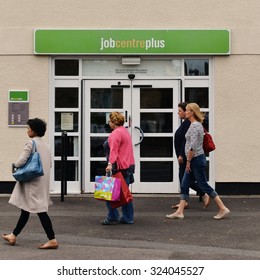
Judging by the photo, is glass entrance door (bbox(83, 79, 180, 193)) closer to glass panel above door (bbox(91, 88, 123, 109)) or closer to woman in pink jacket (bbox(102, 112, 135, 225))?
glass panel above door (bbox(91, 88, 123, 109))

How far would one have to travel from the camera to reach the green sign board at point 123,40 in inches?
553

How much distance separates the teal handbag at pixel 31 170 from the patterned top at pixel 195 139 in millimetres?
3020

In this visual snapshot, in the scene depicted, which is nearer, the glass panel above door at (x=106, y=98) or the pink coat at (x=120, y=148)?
the pink coat at (x=120, y=148)

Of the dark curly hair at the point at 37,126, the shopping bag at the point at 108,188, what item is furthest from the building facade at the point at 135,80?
the dark curly hair at the point at 37,126

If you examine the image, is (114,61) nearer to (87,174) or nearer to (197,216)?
(87,174)

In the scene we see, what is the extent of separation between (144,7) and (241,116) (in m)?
2.93

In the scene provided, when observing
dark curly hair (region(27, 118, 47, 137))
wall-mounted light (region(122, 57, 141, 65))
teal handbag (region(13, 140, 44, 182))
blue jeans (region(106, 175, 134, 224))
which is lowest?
blue jeans (region(106, 175, 134, 224))

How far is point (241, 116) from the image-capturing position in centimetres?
1409

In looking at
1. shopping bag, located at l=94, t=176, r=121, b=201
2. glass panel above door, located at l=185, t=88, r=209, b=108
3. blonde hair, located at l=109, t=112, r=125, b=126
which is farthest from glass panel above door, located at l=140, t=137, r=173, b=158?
shopping bag, located at l=94, t=176, r=121, b=201

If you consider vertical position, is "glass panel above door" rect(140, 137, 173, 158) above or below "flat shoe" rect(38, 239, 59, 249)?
above

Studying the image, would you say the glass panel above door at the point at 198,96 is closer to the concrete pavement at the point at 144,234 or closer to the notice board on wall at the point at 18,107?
the concrete pavement at the point at 144,234

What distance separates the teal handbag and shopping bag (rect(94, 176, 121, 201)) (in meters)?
1.77

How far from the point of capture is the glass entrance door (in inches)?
562

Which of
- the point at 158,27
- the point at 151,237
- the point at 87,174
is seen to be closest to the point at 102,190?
the point at 151,237
